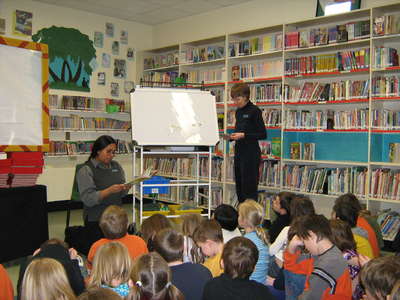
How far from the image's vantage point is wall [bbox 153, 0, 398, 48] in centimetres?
583

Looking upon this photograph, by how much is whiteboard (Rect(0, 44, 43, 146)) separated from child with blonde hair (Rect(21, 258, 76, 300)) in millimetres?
2215

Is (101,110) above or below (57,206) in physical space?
above

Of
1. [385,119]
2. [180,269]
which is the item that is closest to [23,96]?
[180,269]

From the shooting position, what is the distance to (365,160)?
5082mm

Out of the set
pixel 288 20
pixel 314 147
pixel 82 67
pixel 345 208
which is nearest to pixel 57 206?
pixel 82 67

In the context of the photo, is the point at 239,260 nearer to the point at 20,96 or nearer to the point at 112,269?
the point at 112,269

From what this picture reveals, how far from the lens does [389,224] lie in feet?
15.2

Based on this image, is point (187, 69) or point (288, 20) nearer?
point (288, 20)

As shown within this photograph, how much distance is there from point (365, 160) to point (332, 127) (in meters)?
0.55

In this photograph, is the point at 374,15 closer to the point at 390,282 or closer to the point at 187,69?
the point at 187,69

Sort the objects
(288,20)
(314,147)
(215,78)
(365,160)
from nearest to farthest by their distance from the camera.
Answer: (365,160) → (314,147) → (288,20) → (215,78)

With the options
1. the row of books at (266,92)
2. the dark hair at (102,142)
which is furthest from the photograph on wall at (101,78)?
the dark hair at (102,142)

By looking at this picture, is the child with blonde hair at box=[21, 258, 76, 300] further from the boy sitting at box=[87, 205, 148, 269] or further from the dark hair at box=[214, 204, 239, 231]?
the dark hair at box=[214, 204, 239, 231]

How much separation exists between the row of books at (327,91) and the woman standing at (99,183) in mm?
2570
